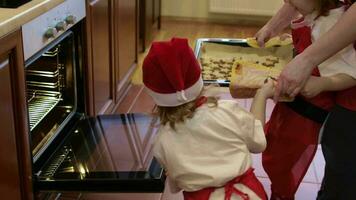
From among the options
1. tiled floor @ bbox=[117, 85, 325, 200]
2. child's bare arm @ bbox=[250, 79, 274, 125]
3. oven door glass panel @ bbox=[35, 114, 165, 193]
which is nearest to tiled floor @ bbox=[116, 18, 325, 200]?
tiled floor @ bbox=[117, 85, 325, 200]

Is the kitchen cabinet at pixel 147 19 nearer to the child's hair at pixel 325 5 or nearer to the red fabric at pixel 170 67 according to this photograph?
the child's hair at pixel 325 5

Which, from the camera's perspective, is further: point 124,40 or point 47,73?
point 124,40

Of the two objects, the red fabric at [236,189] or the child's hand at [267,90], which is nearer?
the red fabric at [236,189]

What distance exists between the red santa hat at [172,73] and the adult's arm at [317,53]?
29 cm

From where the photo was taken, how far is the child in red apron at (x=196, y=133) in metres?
1.24

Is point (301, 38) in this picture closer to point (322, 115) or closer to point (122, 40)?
point (322, 115)

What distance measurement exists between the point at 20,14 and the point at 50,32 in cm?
22

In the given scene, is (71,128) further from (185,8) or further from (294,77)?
(185,8)

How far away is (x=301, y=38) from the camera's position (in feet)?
5.22

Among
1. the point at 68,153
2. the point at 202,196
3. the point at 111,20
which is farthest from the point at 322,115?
the point at 111,20

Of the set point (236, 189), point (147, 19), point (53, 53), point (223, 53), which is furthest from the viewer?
point (147, 19)

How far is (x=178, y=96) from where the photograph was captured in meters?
1.25

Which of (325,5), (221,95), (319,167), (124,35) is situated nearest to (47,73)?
(221,95)

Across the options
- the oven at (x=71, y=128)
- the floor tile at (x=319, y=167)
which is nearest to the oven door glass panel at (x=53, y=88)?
the oven at (x=71, y=128)
